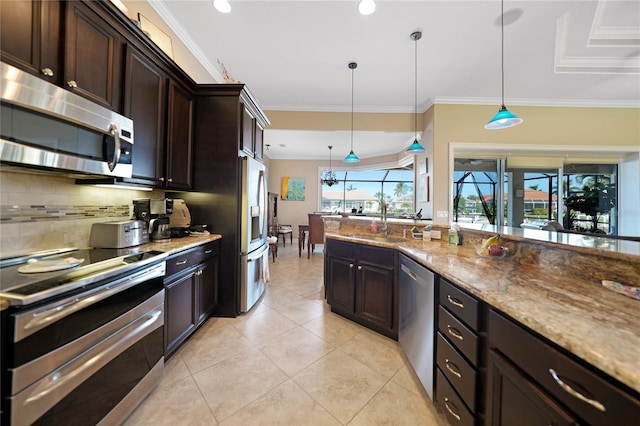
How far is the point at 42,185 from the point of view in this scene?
1471mm

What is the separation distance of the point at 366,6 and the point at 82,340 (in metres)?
3.07

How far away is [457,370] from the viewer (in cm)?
122

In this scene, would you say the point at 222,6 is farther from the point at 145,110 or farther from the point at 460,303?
the point at 460,303

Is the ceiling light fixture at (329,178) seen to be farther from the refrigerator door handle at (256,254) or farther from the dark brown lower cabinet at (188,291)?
the dark brown lower cabinet at (188,291)

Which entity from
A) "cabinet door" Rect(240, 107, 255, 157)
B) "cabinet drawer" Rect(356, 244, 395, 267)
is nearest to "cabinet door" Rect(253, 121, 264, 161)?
"cabinet door" Rect(240, 107, 255, 157)

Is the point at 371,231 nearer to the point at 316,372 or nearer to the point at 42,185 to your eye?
the point at 316,372

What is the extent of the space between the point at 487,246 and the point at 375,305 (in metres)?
1.11

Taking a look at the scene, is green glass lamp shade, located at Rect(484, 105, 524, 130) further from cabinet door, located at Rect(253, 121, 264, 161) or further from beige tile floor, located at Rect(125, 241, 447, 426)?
cabinet door, located at Rect(253, 121, 264, 161)

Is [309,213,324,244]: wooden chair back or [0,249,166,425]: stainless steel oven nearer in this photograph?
[0,249,166,425]: stainless steel oven

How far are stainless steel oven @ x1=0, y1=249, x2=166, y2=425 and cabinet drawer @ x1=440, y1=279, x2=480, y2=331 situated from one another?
1.79m

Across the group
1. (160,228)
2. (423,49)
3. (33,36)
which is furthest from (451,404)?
(423,49)

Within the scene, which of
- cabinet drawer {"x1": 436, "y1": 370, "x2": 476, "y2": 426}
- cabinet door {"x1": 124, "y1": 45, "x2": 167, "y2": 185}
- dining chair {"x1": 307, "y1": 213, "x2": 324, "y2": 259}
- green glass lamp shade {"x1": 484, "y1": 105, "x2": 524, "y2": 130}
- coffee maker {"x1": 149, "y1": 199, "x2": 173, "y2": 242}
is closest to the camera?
cabinet drawer {"x1": 436, "y1": 370, "x2": 476, "y2": 426}

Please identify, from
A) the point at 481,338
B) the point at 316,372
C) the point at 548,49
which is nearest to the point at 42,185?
the point at 316,372

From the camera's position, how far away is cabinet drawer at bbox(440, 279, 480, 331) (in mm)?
1087
